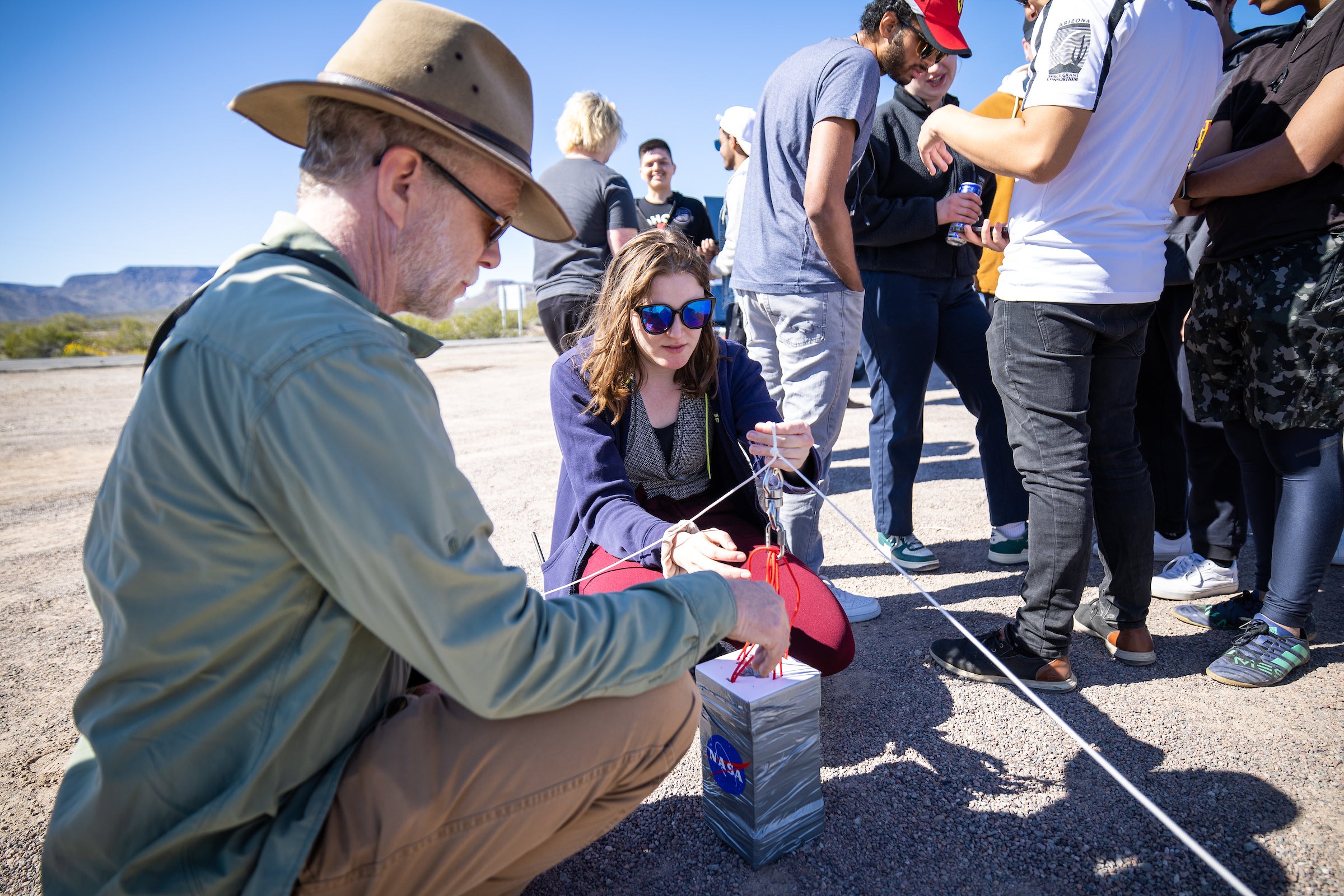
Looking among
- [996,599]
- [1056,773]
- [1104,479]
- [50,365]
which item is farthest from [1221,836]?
[50,365]

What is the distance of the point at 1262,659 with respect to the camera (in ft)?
7.73

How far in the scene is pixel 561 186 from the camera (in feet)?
13.9

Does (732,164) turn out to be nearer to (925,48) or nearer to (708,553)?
(925,48)

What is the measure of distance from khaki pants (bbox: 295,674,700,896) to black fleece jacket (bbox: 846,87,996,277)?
96.7 inches

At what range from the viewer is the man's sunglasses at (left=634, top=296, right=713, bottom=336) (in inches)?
90.7

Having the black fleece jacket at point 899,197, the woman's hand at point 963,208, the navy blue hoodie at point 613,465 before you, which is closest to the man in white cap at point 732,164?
the black fleece jacket at point 899,197

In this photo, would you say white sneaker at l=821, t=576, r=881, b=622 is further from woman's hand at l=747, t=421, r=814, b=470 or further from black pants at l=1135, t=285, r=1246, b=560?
black pants at l=1135, t=285, r=1246, b=560

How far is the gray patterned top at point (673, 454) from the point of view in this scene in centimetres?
248

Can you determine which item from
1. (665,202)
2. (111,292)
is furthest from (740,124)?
(111,292)

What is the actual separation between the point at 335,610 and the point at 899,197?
9.84ft

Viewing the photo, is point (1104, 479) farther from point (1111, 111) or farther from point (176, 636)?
point (176, 636)

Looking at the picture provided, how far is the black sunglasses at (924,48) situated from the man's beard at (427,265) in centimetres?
217

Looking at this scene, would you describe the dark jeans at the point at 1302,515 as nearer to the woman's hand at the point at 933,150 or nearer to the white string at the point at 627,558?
the woman's hand at the point at 933,150

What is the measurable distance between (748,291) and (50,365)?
Result: 60.8 ft
